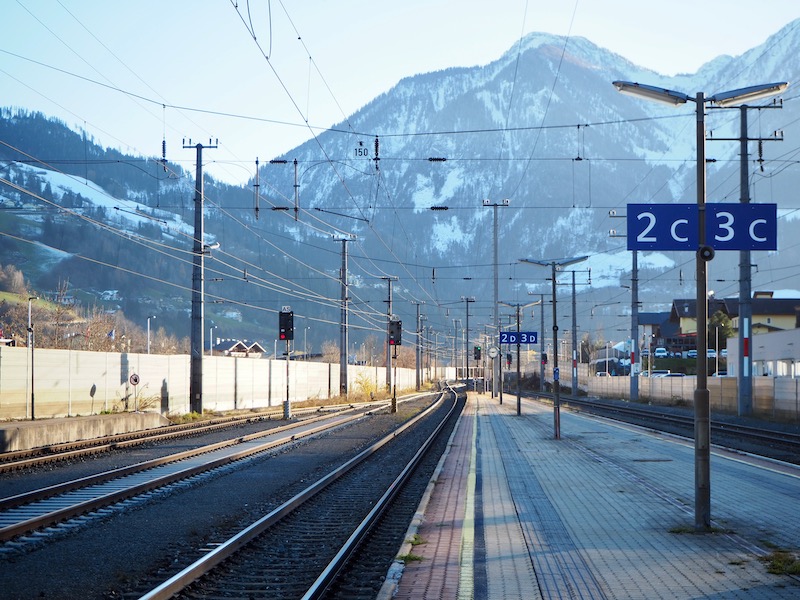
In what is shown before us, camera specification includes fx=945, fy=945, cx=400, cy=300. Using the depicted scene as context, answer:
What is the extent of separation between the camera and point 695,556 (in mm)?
10844

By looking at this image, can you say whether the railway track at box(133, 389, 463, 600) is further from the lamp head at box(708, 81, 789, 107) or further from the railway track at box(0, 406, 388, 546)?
the lamp head at box(708, 81, 789, 107)

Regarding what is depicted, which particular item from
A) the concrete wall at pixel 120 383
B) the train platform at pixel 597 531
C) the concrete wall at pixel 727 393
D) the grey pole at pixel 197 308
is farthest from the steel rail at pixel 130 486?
the concrete wall at pixel 727 393

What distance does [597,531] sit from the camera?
12.7 meters

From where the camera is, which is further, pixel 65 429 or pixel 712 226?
pixel 65 429

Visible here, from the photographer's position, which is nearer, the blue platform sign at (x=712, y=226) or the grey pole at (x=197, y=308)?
the blue platform sign at (x=712, y=226)

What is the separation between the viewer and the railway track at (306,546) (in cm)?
950

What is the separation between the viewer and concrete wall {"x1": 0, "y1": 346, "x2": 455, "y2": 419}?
35.0 metres

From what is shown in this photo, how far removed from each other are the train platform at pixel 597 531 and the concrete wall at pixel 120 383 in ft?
62.0

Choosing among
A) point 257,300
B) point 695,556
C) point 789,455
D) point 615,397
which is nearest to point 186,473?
point 695,556

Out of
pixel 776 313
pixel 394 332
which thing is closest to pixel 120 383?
pixel 394 332

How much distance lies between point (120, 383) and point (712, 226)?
33275 millimetres

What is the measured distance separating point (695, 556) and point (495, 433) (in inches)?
937

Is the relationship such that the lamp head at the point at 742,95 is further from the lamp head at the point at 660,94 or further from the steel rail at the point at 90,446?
the steel rail at the point at 90,446

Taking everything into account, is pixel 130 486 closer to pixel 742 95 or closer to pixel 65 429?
pixel 65 429
